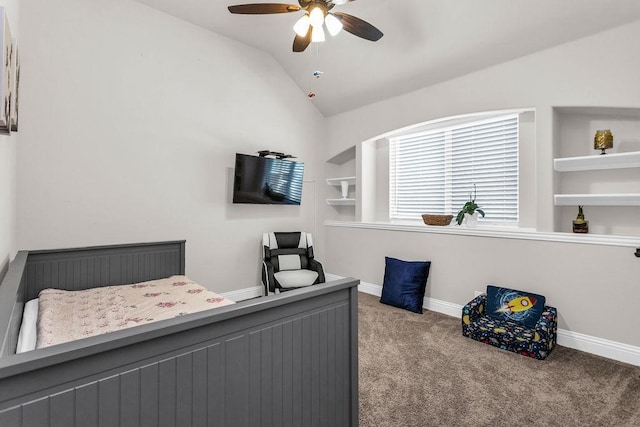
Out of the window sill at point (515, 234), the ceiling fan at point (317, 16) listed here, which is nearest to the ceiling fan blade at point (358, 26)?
the ceiling fan at point (317, 16)

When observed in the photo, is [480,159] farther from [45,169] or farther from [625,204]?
[45,169]

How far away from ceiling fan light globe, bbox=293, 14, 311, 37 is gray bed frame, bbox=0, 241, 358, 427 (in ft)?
6.58

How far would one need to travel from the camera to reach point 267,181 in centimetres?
401

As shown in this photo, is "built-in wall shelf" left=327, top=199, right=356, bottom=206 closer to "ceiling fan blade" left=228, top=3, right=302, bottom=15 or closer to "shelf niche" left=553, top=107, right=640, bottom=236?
"shelf niche" left=553, top=107, right=640, bottom=236

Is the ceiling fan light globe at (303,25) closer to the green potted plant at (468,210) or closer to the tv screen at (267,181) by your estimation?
the tv screen at (267,181)

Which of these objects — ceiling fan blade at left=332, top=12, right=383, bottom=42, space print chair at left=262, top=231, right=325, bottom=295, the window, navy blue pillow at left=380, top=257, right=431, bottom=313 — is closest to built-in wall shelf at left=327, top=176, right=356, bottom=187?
the window

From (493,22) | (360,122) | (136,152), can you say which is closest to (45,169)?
(136,152)

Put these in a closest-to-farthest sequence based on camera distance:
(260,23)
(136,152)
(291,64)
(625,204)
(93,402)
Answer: (93,402)
(625,204)
(136,152)
(260,23)
(291,64)

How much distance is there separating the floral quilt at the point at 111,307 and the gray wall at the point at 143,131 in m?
0.89

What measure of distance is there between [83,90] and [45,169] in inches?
30.8

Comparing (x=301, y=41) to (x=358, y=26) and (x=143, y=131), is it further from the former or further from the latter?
(x=143, y=131)

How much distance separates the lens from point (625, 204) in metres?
2.60

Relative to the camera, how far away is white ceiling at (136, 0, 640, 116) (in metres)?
2.56

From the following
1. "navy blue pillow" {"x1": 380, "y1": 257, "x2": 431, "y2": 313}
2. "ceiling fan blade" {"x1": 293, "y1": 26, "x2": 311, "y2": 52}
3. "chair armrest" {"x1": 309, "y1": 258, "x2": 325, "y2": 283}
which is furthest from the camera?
"chair armrest" {"x1": 309, "y1": 258, "x2": 325, "y2": 283}
